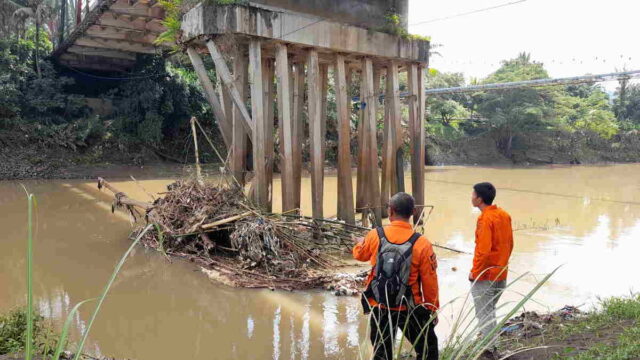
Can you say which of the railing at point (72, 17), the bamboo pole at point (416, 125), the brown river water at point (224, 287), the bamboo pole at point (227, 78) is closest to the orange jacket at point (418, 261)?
the brown river water at point (224, 287)

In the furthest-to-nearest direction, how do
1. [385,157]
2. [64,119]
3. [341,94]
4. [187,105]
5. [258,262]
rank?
[187,105], [64,119], [385,157], [341,94], [258,262]

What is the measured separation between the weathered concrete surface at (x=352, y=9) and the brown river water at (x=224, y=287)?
4.46 m

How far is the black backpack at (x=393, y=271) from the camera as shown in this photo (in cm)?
292

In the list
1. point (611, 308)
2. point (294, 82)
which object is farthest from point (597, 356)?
point (294, 82)

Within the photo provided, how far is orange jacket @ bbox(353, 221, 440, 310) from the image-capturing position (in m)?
2.97

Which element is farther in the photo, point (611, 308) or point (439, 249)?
point (439, 249)

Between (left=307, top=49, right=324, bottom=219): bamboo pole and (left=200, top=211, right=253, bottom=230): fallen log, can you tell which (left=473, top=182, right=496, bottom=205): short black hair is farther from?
(left=307, top=49, right=324, bottom=219): bamboo pole

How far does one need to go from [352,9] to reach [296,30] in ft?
5.27

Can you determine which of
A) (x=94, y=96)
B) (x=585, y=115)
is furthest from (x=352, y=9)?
(x=585, y=115)

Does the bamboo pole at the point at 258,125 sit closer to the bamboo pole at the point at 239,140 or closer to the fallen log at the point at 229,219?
the bamboo pole at the point at 239,140

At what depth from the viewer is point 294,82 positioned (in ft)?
31.4

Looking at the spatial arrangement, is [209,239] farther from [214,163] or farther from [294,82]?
[214,163]

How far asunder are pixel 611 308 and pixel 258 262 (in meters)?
Result: 4.11

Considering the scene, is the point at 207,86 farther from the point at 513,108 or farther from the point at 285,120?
the point at 513,108
